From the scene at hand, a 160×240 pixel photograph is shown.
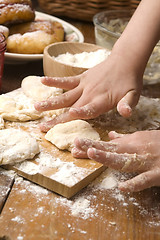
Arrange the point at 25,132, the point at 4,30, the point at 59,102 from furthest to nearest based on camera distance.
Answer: the point at 4,30 → the point at 59,102 → the point at 25,132

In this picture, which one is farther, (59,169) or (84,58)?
(84,58)

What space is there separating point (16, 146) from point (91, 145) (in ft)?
0.71

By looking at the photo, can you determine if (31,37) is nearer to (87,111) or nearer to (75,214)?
(87,111)

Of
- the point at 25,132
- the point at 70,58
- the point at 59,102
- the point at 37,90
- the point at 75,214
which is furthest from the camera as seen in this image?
the point at 70,58

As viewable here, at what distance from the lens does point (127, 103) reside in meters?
1.11

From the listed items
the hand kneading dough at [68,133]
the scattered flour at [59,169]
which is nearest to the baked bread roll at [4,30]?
the hand kneading dough at [68,133]

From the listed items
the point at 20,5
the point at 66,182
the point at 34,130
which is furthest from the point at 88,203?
the point at 20,5

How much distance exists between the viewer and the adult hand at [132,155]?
2.86 feet

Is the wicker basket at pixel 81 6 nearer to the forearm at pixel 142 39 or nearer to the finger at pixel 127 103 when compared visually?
the forearm at pixel 142 39

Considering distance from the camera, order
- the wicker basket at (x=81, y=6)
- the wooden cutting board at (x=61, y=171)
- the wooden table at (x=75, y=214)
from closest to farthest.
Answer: the wooden table at (x=75, y=214)
the wooden cutting board at (x=61, y=171)
the wicker basket at (x=81, y=6)

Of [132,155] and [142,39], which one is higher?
[142,39]

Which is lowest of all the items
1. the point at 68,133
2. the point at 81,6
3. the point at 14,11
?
the point at 81,6

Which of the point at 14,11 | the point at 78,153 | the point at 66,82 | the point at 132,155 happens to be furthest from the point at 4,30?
the point at 132,155

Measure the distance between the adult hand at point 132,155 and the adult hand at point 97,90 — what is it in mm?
165
